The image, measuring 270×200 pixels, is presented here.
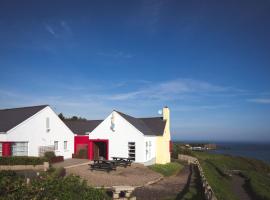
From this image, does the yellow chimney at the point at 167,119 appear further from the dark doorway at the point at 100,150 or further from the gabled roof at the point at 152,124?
the dark doorway at the point at 100,150

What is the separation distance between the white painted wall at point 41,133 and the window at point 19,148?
36cm

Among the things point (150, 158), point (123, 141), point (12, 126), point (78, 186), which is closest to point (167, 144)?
point (150, 158)

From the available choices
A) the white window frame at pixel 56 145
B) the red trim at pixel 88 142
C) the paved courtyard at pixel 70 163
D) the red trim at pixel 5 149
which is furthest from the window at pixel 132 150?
the red trim at pixel 5 149

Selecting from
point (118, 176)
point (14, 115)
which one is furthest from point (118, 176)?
point (14, 115)

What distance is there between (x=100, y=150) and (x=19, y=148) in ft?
33.6

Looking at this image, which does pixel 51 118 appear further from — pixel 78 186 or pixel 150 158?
pixel 78 186

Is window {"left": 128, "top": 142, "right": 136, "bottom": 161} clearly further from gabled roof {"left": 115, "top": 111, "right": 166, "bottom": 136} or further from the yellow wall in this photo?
the yellow wall

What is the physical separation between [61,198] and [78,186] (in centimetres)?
90

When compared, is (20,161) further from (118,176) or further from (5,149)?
(118,176)

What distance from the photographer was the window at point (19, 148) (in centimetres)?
2844

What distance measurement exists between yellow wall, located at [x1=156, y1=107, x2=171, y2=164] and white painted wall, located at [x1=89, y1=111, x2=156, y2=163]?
5.91 ft

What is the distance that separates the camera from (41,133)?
103 feet

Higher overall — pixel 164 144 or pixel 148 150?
pixel 164 144

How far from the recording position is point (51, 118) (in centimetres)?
3350
